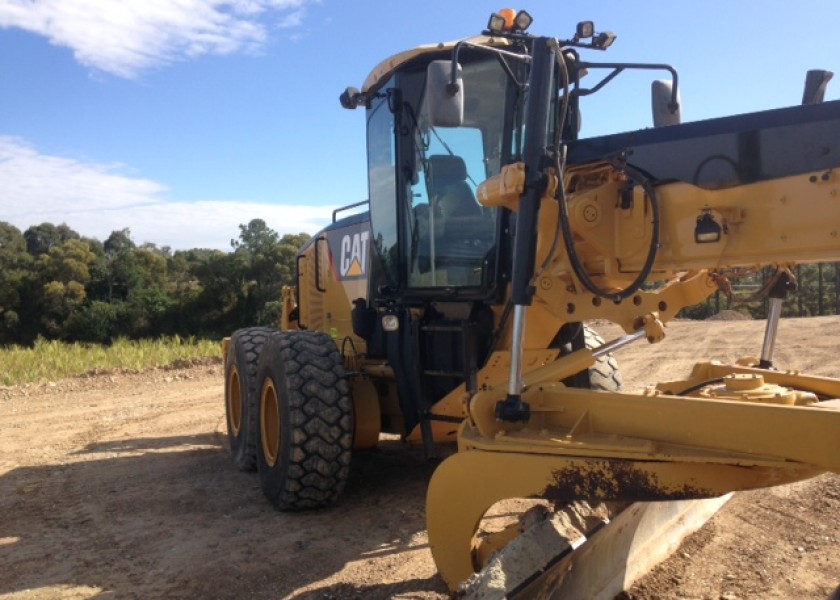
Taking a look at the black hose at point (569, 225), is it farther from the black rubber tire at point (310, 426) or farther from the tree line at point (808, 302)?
the tree line at point (808, 302)

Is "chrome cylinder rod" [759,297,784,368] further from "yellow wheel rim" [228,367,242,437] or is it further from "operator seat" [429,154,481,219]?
"yellow wheel rim" [228,367,242,437]

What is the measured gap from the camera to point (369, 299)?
5535 mm

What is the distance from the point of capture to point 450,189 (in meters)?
4.49

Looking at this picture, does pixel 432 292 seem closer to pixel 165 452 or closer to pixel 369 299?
pixel 369 299

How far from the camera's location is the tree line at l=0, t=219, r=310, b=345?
30.2 m

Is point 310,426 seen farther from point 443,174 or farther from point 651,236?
point 651,236

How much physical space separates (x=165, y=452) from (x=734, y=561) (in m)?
5.29

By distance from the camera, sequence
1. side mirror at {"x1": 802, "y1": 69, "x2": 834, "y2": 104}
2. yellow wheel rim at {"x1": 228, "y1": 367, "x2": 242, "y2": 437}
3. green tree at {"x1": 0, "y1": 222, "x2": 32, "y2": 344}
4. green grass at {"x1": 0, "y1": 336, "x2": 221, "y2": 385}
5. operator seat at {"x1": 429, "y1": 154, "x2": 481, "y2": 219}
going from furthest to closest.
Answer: green tree at {"x1": 0, "y1": 222, "x2": 32, "y2": 344} < green grass at {"x1": 0, "y1": 336, "x2": 221, "y2": 385} < yellow wheel rim at {"x1": 228, "y1": 367, "x2": 242, "y2": 437} < operator seat at {"x1": 429, "y1": 154, "x2": 481, "y2": 219} < side mirror at {"x1": 802, "y1": 69, "x2": 834, "y2": 104}

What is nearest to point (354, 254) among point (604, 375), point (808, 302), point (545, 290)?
point (604, 375)

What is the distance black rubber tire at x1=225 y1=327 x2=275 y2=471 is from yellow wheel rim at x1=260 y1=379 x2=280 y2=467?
0.28ft

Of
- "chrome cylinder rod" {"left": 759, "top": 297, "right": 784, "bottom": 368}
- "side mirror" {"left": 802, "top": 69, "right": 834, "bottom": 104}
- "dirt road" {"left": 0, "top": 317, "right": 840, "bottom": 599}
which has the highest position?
"side mirror" {"left": 802, "top": 69, "right": 834, "bottom": 104}

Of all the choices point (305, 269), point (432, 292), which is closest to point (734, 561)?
point (432, 292)

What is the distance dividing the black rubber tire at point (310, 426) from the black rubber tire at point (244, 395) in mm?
688

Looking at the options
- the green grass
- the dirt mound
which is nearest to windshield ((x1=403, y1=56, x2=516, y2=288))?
the green grass
